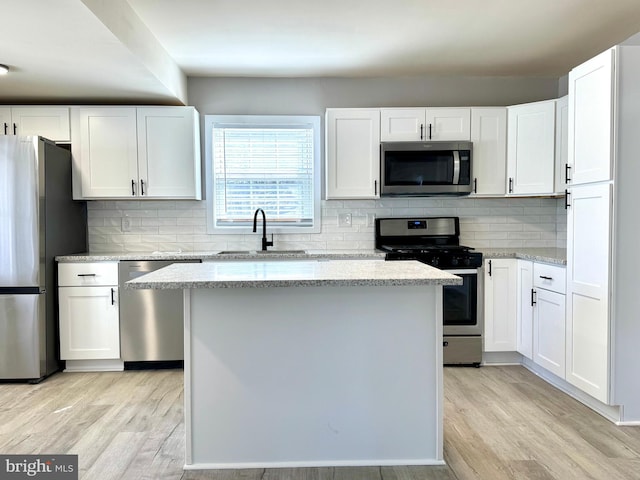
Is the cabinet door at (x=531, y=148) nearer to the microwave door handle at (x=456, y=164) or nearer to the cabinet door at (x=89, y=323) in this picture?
the microwave door handle at (x=456, y=164)

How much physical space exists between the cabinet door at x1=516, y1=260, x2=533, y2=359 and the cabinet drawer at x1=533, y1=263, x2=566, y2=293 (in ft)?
0.26

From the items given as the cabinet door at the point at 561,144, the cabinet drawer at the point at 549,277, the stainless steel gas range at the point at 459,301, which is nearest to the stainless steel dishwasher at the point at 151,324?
the stainless steel gas range at the point at 459,301

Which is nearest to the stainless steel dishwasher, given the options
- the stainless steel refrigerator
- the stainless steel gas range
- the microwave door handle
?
the stainless steel refrigerator

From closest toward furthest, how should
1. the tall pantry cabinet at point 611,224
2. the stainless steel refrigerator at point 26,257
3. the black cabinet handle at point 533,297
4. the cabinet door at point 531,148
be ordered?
the tall pantry cabinet at point 611,224 < the stainless steel refrigerator at point 26,257 < the black cabinet handle at point 533,297 < the cabinet door at point 531,148

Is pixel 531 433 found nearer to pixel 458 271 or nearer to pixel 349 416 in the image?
pixel 349 416

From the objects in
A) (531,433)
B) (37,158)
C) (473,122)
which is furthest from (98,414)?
(473,122)

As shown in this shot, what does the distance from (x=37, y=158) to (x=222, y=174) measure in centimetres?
139

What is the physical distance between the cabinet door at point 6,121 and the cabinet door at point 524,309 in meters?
4.17

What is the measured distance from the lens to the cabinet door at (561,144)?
3.21m

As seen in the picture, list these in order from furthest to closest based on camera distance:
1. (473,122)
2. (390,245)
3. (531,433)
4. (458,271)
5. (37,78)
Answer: (390,245)
(473,122)
(458,271)
(37,78)
(531,433)

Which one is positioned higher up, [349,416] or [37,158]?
[37,158]

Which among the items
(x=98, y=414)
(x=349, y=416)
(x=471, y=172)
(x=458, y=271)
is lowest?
(x=98, y=414)

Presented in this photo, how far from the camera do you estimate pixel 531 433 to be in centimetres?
226

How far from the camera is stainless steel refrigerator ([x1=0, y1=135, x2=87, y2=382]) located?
9.71ft
